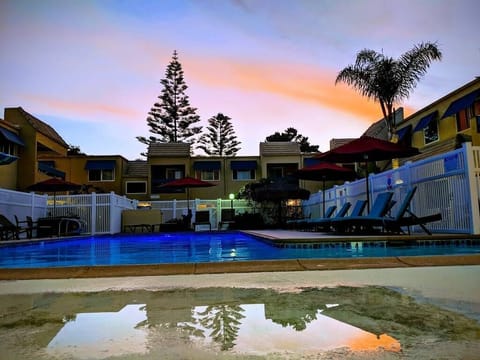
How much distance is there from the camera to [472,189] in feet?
23.8

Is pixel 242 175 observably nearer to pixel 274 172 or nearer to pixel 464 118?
pixel 274 172

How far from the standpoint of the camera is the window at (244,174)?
101 ft

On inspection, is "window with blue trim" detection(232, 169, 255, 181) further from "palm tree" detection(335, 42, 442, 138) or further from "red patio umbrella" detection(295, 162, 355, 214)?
"red patio umbrella" detection(295, 162, 355, 214)

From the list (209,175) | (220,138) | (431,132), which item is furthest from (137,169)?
(431,132)

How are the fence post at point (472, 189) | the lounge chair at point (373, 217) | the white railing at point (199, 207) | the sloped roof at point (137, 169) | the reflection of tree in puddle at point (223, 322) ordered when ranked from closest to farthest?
1. the reflection of tree in puddle at point (223, 322)
2. the fence post at point (472, 189)
3. the lounge chair at point (373, 217)
4. the white railing at point (199, 207)
5. the sloped roof at point (137, 169)

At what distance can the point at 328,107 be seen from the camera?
22.5 meters

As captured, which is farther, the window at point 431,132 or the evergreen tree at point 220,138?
the evergreen tree at point 220,138

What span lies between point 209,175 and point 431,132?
16.3 meters

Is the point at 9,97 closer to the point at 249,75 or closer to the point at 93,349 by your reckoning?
the point at 249,75

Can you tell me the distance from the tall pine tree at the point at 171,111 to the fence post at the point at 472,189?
116ft

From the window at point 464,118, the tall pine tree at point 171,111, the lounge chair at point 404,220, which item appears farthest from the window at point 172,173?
the lounge chair at point 404,220

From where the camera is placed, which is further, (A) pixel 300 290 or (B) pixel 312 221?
(B) pixel 312 221

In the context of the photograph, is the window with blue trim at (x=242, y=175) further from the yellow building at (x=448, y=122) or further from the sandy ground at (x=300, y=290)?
the sandy ground at (x=300, y=290)

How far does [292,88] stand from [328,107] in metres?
3.45
